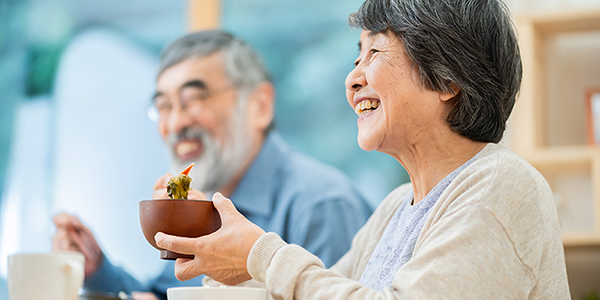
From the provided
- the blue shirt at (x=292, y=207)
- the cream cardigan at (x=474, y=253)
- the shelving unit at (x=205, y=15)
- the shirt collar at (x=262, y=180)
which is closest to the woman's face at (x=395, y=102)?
the cream cardigan at (x=474, y=253)

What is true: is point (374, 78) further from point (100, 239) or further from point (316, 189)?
point (100, 239)

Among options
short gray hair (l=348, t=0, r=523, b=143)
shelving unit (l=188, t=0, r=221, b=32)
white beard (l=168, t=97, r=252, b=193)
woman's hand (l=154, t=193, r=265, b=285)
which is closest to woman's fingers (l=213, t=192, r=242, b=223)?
woman's hand (l=154, t=193, r=265, b=285)

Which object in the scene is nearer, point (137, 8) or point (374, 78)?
point (374, 78)

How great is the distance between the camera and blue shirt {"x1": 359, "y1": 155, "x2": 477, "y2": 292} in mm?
723

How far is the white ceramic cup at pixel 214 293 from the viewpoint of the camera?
0.60m

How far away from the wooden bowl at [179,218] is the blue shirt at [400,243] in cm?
24

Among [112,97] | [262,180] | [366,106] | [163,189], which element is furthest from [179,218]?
[112,97]

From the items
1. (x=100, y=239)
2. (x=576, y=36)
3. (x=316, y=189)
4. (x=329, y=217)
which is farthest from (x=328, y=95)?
(x=100, y=239)

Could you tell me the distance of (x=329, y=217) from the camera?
4.83ft

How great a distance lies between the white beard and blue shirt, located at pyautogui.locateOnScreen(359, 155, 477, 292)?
0.97 metres

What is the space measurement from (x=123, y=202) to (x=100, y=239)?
0.54 feet

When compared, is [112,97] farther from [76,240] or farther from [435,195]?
[435,195]

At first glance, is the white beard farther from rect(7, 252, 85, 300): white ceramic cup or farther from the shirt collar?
rect(7, 252, 85, 300): white ceramic cup

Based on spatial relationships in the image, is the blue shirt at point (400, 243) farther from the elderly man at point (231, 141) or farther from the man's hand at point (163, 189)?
the elderly man at point (231, 141)
